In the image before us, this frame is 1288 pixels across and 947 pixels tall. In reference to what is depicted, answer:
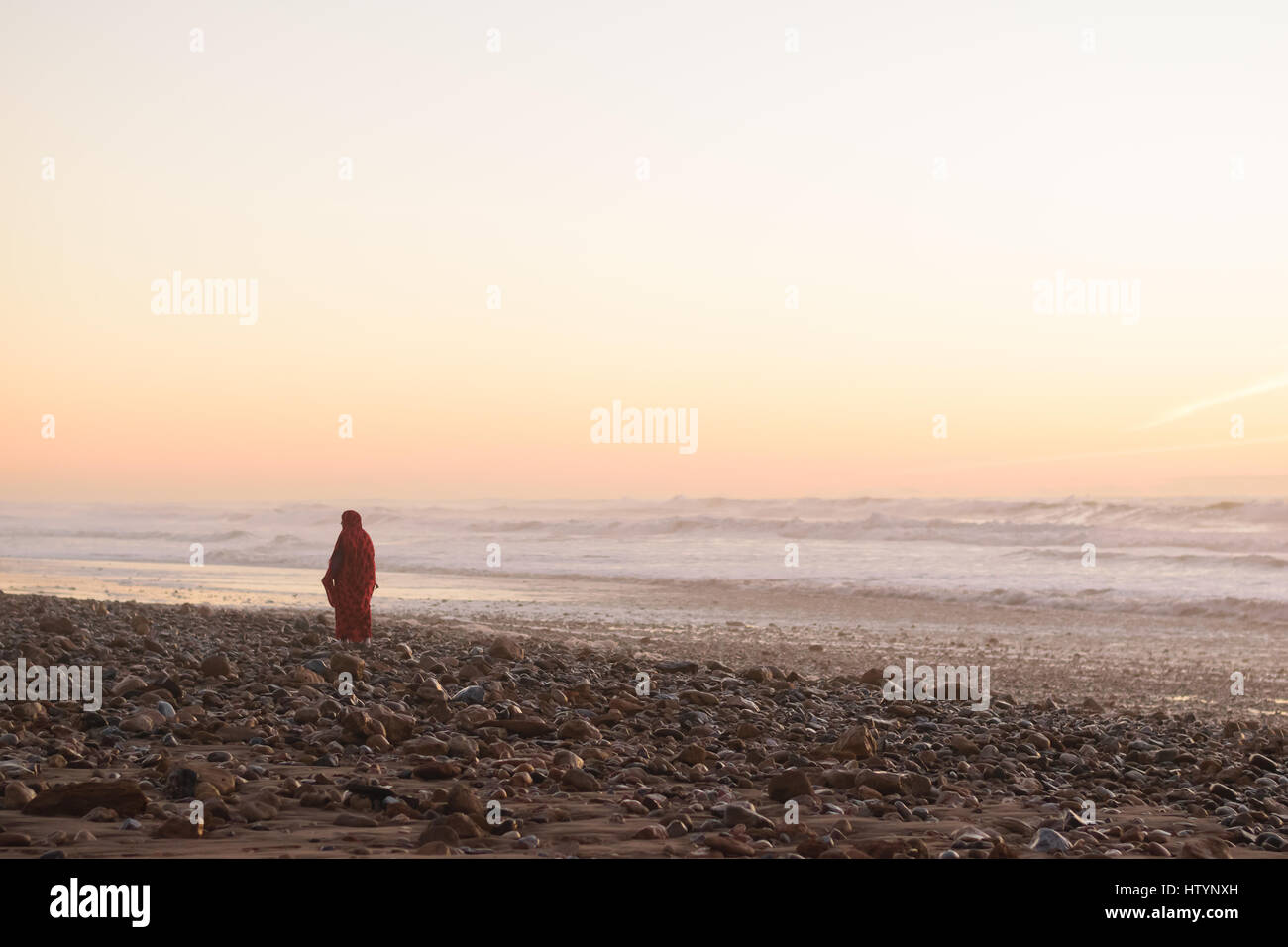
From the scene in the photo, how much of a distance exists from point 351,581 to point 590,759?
6.14m

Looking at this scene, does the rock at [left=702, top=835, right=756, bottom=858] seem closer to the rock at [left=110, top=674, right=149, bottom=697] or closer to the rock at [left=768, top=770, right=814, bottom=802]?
the rock at [left=768, top=770, right=814, bottom=802]

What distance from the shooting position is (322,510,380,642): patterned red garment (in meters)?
12.2

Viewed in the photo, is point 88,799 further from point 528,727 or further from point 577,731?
point 577,731

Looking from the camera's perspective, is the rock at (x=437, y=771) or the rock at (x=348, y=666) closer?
the rock at (x=437, y=771)

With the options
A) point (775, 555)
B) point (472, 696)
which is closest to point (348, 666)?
point (472, 696)

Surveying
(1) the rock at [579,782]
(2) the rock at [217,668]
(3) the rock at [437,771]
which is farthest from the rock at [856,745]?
(2) the rock at [217,668]

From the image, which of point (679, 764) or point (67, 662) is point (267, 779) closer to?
point (679, 764)

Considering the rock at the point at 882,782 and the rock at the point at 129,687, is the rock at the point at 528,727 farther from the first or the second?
the rock at the point at 129,687

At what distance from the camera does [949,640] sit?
1641cm

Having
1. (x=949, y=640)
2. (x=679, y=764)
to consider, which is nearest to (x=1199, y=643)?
(x=949, y=640)

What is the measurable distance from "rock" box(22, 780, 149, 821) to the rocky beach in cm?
1

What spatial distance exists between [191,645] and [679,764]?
7476mm

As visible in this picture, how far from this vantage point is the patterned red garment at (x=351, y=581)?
1223 centimetres

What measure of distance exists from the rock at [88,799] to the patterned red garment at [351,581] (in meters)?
6.99
